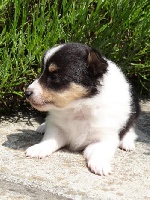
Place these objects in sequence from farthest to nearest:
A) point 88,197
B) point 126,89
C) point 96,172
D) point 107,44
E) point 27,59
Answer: point 107,44, point 27,59, point 126,89, point 96,172, point 88,197

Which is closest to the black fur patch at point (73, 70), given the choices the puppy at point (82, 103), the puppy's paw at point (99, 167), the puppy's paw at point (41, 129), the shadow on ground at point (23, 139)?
the puppy at point (82, 103)

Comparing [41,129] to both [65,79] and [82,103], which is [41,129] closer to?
[82,103]

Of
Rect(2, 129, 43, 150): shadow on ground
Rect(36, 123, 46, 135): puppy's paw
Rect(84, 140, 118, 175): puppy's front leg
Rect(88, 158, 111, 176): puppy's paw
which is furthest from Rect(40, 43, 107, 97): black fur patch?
Rect(36, 123, 46, 135): puppy's paw

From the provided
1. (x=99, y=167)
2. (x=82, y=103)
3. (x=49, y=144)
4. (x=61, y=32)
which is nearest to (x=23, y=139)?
(x=49, y=144)

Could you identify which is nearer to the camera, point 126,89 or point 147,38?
point 126,89

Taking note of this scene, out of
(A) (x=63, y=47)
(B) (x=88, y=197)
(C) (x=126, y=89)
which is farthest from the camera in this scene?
(C) (x=126, y=89)

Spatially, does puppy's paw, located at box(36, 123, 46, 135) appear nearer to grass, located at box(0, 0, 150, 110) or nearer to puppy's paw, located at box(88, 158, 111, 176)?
grass, located at box(0, 0, 150, 110)

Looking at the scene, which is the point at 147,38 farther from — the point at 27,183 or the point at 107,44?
the point at 27,183

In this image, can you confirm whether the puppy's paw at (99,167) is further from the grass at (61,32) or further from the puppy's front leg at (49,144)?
the grass at (61,32)

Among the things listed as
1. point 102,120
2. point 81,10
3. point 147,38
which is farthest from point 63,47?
point 147,38
